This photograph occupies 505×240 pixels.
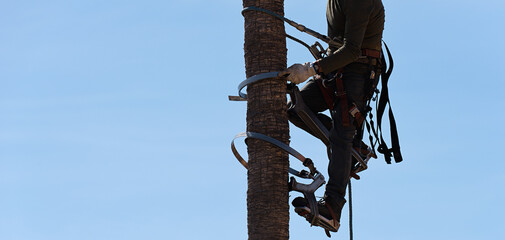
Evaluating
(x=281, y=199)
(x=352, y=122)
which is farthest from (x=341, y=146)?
(x=281, y=199)

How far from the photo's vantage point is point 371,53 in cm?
854

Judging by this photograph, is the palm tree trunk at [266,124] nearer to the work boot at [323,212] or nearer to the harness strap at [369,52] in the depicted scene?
the work boot at [323,212]

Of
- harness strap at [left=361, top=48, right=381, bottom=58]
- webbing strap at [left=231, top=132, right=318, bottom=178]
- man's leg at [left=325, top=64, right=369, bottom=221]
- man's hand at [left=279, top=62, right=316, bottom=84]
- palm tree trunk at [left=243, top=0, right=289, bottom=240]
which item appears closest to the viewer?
palm tree trunk at [left=243, top=0, right=289, bottom=240]

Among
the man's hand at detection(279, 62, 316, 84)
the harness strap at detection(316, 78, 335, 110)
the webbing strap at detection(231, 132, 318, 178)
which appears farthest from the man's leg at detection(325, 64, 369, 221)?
the man's hand at detection(279, 62, 316, 84)

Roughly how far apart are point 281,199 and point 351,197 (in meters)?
1.10

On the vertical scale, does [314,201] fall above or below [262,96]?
below

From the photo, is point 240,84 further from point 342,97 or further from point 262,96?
Result: point 342,97

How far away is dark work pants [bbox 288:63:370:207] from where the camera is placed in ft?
27.2

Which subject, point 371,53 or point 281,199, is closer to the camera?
point 281,199

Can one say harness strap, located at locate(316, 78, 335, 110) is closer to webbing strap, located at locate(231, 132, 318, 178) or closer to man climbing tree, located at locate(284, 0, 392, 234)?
man climbing tree, located at locate(284, 0, 392, 234)

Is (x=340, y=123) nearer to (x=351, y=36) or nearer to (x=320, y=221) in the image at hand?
(x=351, y=36)

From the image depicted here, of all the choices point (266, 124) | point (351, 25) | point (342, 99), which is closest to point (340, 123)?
point (342, 99)

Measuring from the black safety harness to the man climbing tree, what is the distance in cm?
1

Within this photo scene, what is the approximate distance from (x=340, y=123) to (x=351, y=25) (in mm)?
912
